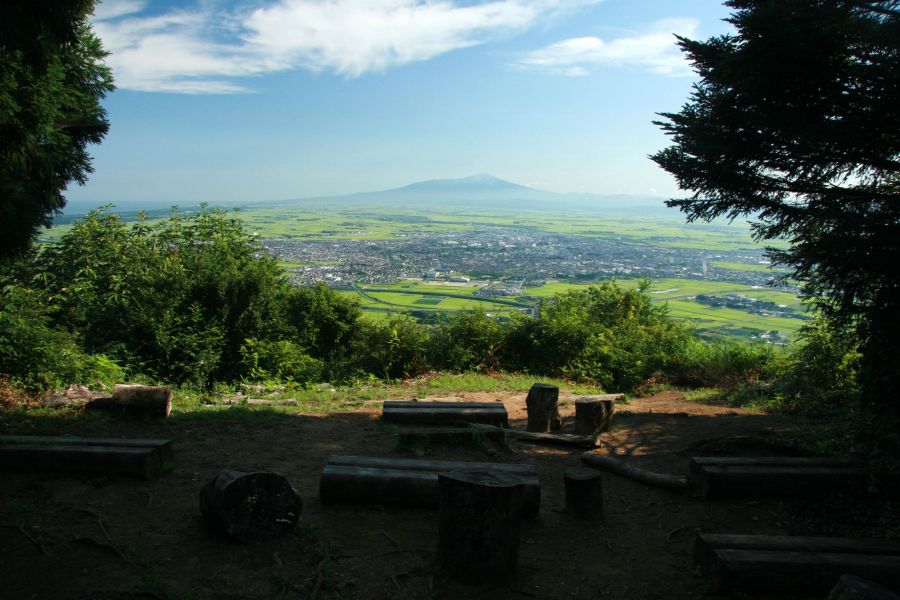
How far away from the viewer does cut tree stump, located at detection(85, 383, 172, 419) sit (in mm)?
7082

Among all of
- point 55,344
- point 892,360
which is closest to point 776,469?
point 892,360

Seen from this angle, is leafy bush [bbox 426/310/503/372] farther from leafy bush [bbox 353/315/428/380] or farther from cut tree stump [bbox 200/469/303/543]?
cut tree stump [bbox 200/469/303/543]

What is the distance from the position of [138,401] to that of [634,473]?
5.90 meters

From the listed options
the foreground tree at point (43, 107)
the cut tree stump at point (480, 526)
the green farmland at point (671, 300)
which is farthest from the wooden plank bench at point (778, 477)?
the green farmland at point (671, 300)

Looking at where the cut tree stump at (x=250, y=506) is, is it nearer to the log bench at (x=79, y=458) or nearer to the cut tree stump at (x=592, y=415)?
the log bench at (x=79, y=458)

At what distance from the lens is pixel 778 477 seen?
16.5 ft

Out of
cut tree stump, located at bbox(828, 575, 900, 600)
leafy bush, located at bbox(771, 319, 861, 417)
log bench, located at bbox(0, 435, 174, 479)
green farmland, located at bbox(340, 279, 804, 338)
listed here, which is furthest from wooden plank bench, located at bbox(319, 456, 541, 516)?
green farmland, located at bbox(340, 279, 804, 338)

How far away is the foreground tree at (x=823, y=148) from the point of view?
5.12m

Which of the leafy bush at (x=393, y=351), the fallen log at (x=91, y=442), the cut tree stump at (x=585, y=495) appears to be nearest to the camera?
the cut tree stump at (x=585, y=495)

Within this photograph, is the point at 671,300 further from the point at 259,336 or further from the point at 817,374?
the point at 259,336

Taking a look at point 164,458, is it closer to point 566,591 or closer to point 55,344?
point 566,591

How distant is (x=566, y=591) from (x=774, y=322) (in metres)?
21.1

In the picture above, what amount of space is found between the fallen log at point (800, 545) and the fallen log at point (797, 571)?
0.31 ft

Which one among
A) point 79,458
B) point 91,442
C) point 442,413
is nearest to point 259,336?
point 442,413
